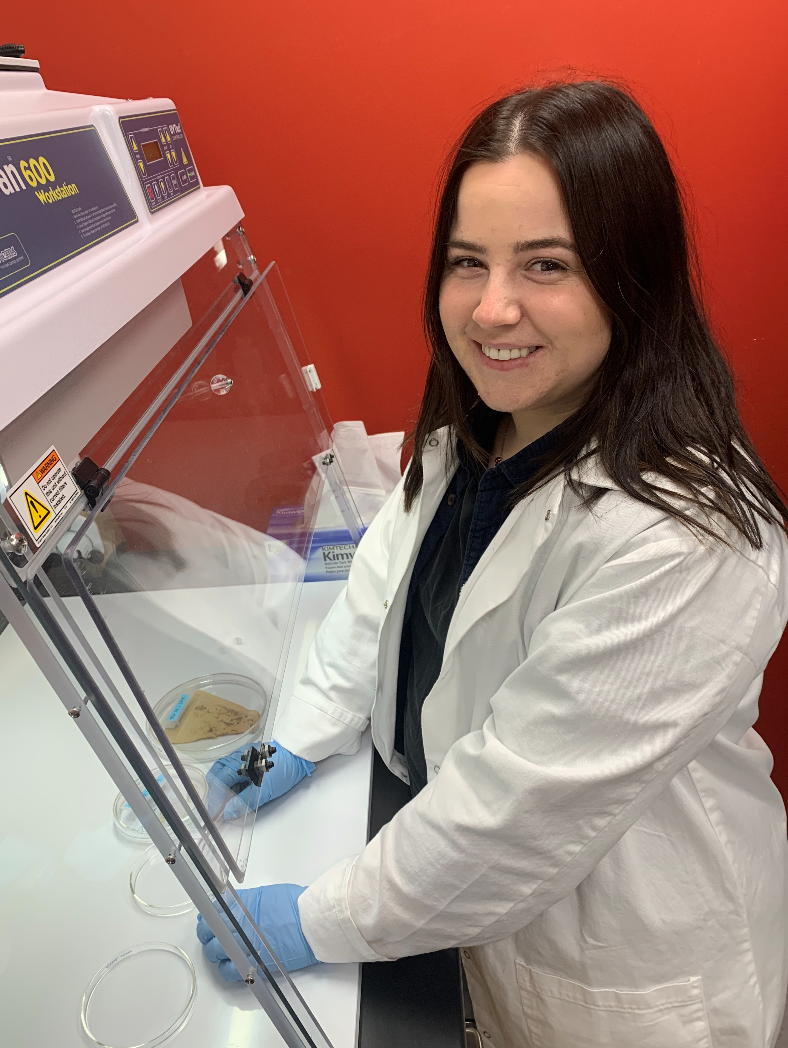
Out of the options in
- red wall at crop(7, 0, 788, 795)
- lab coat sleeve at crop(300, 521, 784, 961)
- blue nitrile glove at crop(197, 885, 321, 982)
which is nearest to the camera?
lab coat sleeve at crop(300, 521, 784, 961)

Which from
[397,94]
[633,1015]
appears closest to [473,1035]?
[633,1015]

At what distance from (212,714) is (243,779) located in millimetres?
99

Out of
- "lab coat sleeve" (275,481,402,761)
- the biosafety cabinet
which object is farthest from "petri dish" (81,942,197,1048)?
"lab coat sleeve" (275,481,402,761)

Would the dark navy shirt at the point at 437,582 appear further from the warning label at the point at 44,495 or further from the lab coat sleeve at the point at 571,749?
the warning label at the point at 44,495

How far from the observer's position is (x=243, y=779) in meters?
0.95

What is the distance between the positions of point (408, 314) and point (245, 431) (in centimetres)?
75

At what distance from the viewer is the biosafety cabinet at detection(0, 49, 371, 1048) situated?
0.61m

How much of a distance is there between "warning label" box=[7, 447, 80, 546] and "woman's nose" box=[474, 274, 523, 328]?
50 centimetres

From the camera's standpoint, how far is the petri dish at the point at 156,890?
907 millimetres

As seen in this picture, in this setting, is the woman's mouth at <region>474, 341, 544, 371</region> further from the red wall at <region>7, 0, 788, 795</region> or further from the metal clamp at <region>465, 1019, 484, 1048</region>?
the metal clamp at <region>465, 1019, 484, 1048</region>

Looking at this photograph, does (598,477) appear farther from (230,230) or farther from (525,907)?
(230,230)

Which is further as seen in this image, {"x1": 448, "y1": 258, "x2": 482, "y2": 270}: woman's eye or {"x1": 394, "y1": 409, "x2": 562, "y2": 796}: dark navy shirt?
{"x1": 394, "y1": 409, "x2": 562, "y2": 796}: dark navy shirt

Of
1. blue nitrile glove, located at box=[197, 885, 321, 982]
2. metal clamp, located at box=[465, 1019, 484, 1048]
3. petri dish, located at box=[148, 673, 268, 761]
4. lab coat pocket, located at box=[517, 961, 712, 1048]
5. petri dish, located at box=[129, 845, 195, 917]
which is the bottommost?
metal clamp, located at box=[465, 1019, 484, 1048]

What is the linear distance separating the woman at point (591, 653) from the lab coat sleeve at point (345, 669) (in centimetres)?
11
